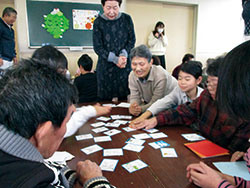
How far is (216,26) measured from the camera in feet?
21.0

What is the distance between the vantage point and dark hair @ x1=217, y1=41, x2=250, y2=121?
683 mm

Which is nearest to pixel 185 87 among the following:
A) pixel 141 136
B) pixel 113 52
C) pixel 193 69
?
pixel 193 69

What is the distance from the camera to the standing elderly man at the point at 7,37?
11.4 feet

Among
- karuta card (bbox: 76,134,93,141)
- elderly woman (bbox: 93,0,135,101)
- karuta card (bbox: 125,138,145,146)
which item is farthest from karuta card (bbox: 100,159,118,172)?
elderly woman (bbox: 93,0,135,101)

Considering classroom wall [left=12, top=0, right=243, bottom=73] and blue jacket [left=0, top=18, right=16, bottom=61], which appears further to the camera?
classroom wall [left=12, top=0, right=243, bottom=73]

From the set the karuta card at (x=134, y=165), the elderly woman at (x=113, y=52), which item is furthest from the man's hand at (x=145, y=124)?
the elderly woman at (x=113, y=52)

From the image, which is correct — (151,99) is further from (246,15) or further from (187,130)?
(246,15)

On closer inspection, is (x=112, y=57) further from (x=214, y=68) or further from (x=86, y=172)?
(x=86, y=172)

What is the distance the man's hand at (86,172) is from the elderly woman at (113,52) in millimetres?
1686

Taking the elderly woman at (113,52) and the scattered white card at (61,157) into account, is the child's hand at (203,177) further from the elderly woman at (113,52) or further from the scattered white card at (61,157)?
the elderly woman at (113,52)

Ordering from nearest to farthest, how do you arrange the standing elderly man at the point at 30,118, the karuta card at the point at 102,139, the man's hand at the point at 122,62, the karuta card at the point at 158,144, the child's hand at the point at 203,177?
the standing elderly man at the point at 30,118, the child's hand at the point at 203,177, the karuta card at the point at 158,144, the karuta card at the point at 102,139, the man's hand at the point at 122,62

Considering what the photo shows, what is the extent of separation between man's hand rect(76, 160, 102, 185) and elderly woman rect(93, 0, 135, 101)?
1686 millimetres

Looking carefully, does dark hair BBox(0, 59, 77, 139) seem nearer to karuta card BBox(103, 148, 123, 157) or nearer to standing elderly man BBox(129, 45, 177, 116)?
karuta card BBox(103, 148, 123, 157)

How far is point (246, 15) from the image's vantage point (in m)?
2.49
